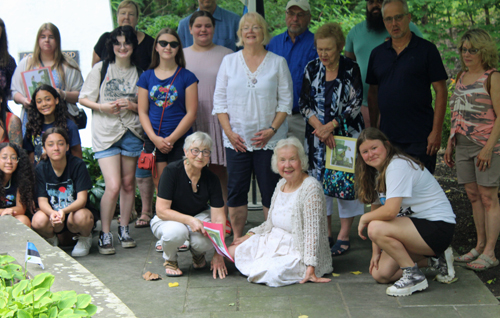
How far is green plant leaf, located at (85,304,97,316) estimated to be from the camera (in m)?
1.88

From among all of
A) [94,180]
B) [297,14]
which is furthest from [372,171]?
[94,180]

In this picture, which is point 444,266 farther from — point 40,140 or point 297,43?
point 40,140

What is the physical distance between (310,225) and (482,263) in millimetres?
1319

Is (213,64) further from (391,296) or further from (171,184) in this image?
(391,296)

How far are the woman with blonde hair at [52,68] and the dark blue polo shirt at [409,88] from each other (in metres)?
2.73

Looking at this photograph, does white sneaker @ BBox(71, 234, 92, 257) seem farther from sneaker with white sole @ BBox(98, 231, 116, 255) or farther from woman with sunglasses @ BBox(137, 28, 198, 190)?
woman with sunglasses @ BBox(137, 28, 198, 190)

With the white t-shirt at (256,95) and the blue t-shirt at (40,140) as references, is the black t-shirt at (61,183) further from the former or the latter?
the white t-shirt at (256,95)

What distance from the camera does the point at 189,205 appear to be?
3.90 metres

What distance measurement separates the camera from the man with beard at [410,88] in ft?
12.5

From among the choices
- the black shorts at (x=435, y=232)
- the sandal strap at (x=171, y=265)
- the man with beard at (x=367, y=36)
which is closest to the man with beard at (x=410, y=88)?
the man with beard at (x=367, y=36)

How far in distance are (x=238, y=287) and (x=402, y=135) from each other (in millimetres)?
1658

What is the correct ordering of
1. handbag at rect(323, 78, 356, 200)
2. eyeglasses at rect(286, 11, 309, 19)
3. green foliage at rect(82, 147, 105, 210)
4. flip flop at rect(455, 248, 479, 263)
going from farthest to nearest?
green foliage at rect(82, 147, 105, 210), eyeglasses at rect(286, 11, 309, 19), handbag at rect(323, 78, 356, 200), flip flop at rect(455, 248, 479, 263)

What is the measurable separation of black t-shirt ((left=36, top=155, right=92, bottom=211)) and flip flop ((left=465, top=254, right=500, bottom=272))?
3069mm

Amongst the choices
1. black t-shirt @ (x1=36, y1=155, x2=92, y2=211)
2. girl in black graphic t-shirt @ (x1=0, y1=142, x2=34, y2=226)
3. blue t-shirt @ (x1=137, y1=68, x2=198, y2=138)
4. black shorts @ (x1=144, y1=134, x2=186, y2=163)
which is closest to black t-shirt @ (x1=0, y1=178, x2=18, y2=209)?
girl in black graphic t-shirt @ (x1=0, y1=142, x2=34, y2=226)
